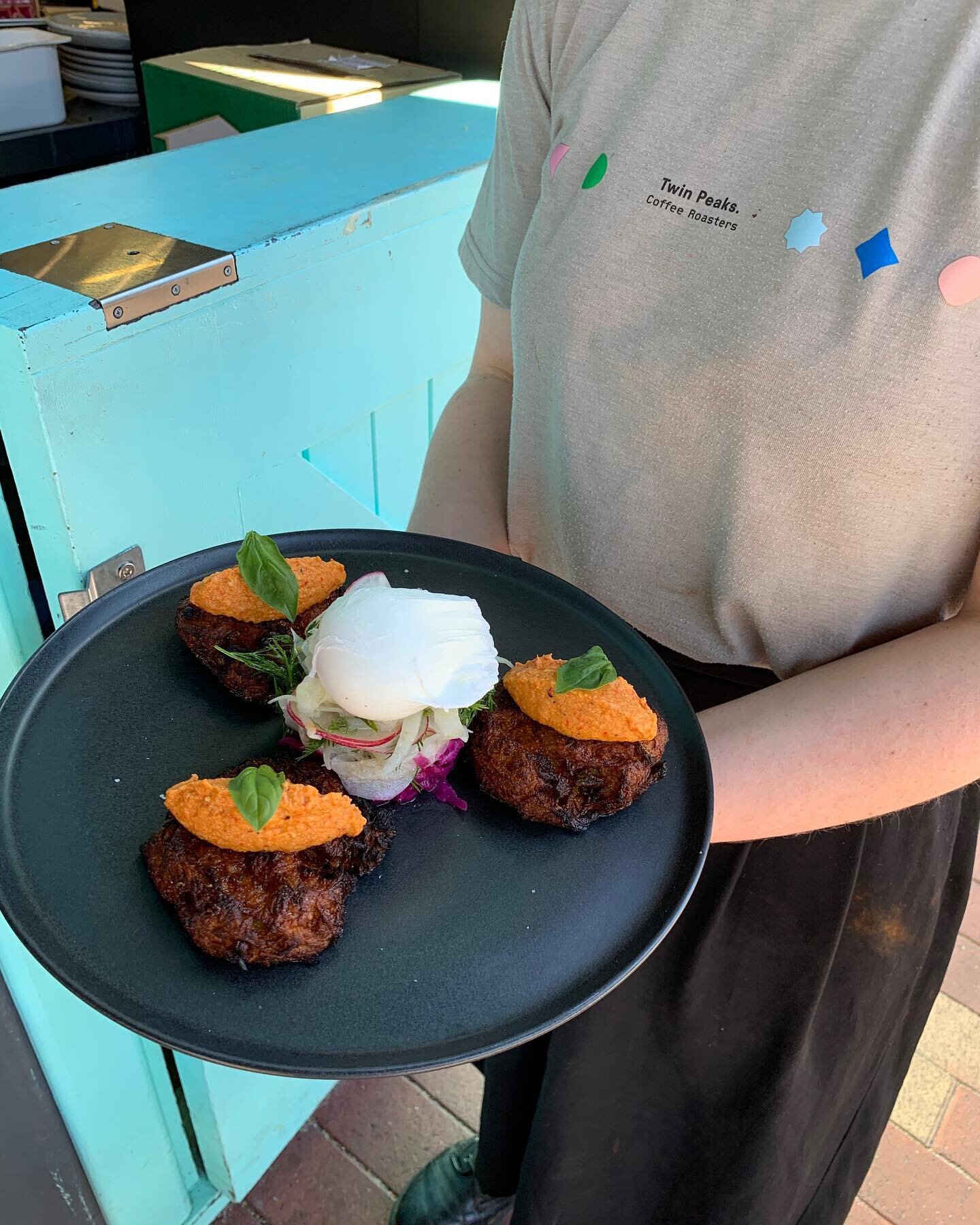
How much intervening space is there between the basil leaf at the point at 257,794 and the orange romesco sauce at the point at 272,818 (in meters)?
0.03

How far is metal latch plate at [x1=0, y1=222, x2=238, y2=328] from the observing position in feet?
3.31

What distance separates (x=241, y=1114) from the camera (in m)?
1.67

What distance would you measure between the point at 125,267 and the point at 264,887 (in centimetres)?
70

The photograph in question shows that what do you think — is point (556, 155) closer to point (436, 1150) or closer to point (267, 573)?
point (267, 573)

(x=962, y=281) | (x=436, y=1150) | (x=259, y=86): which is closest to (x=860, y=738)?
(x=962, y=281)

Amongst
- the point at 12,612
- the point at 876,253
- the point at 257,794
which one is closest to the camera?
the point at 257,794

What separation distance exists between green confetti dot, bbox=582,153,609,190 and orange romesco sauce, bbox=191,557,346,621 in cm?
47

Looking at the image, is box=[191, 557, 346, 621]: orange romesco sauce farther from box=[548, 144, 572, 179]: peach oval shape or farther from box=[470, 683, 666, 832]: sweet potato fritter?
box=[548, 144, 572, 179]: peach oval shape

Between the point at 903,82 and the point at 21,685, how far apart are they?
3.05 feet

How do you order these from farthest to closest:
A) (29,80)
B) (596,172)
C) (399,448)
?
(29,80)
(399,448)
(596,172)

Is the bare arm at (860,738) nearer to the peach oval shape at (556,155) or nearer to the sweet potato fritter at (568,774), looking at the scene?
the sweet potato fritter at (568,774)

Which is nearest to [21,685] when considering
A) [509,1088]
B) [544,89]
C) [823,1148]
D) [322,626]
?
[322,626]

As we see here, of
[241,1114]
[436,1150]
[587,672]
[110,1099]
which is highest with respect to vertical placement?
[587,672]

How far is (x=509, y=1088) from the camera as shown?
1.50m
